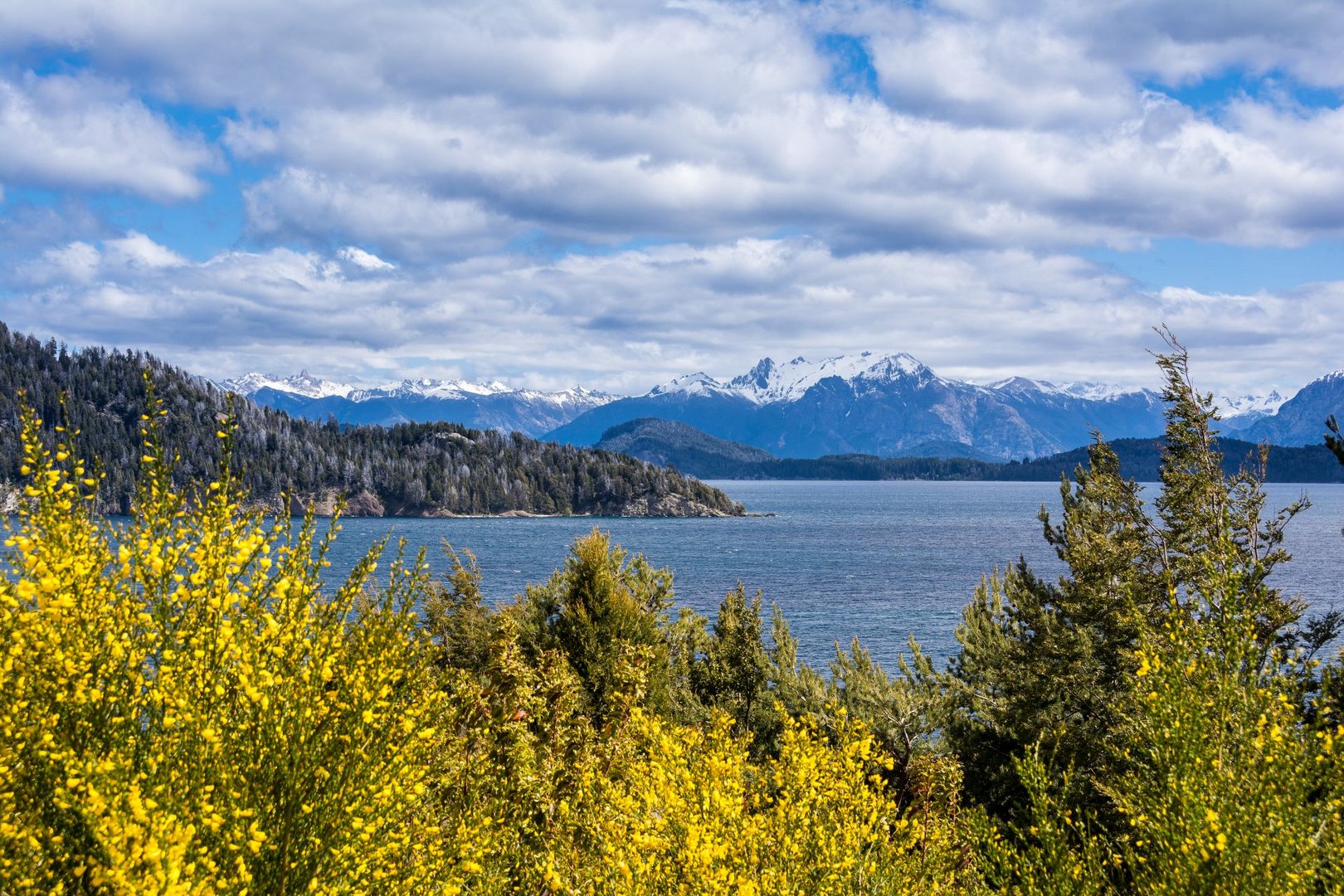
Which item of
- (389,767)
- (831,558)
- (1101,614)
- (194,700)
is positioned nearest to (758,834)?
(389,767)

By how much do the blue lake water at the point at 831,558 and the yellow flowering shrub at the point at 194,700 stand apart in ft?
80.6

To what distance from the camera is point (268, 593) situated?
20.7 feet

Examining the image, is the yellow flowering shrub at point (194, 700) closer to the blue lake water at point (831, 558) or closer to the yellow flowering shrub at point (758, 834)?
the yellow flowering shrub at point (758, 834)

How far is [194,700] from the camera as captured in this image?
220 inches

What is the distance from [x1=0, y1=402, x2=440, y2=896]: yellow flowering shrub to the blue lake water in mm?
24565

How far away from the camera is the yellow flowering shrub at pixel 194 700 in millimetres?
5215

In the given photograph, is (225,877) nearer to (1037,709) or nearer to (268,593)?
(268,593)

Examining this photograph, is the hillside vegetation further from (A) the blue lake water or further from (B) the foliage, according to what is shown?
(A) the blue lake water

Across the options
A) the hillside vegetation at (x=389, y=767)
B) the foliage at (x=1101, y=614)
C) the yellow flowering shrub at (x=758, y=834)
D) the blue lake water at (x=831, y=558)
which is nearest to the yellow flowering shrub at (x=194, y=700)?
the hillside vegetation at (x=389, y=767)

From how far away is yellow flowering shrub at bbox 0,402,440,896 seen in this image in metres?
5.21

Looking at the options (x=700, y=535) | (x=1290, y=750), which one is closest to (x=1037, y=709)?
(x=1290, y=750)

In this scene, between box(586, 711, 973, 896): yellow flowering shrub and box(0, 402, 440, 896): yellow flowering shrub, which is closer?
box(0, 402, 440, 896): yellow flowering shrub

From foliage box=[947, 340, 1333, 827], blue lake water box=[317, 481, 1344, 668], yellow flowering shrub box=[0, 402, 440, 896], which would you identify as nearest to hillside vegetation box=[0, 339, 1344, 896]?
yellow flowering shrub box=[0, 402, 440, 896]

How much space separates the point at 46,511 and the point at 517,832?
237 inches
